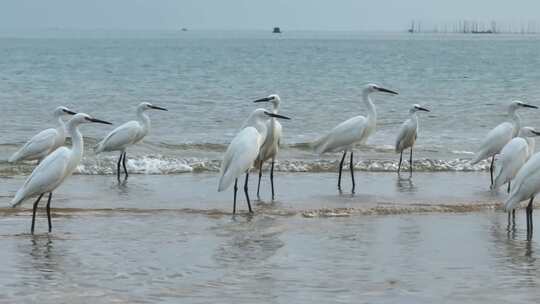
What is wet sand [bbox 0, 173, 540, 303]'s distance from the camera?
25.5 ft

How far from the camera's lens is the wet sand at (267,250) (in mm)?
7777

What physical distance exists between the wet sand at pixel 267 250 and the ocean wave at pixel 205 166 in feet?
8.79

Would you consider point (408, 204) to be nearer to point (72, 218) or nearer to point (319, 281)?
point (72, 218)

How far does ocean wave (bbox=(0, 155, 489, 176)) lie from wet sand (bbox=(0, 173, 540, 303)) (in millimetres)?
2680

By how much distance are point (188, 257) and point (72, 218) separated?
2.80 metres

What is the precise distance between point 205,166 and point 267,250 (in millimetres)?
7988

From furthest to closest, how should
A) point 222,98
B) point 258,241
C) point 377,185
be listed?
point 222,98
point 377,185
point 258,241

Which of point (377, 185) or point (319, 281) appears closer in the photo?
point (319, 281)

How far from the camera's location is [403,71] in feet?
172

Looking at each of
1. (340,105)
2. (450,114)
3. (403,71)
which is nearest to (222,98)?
(340,105)

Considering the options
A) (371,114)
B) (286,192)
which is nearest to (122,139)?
(286,192)

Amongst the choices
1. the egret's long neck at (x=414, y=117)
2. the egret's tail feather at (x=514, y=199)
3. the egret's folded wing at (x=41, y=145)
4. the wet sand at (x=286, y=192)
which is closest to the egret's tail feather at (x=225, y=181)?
the wet sand at (x=286, y=192)

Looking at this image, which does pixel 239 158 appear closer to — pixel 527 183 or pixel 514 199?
pixel 514 199

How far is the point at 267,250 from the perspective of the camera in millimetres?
9516
